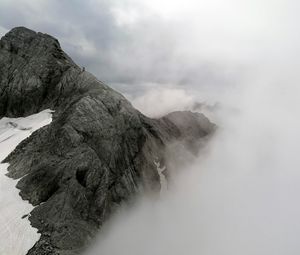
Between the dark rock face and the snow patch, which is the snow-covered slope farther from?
the snow patch

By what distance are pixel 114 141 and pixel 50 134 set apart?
1066 centimetres

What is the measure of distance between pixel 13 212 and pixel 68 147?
492 inches

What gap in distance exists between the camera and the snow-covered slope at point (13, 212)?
4247cm

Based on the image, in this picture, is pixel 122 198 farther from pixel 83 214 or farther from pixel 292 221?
pixel 292 221

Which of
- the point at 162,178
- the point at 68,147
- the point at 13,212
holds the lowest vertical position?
the point at 13,212

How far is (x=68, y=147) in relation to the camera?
180 feet

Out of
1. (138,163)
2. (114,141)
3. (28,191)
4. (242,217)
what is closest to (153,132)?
(138,163)

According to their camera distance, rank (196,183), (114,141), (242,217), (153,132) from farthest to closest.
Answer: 1. (242,217)
2. (196,183)
3. (153,132)
4. (114,141)

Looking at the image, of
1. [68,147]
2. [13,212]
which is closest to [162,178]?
[68,147]

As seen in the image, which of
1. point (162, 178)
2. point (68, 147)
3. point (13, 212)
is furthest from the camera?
point (162, 178)

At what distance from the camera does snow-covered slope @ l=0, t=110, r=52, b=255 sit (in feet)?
139

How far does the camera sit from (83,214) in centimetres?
5138

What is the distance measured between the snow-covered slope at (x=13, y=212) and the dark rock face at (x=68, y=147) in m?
1.05

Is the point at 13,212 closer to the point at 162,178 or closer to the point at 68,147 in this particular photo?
the point at 68,147
